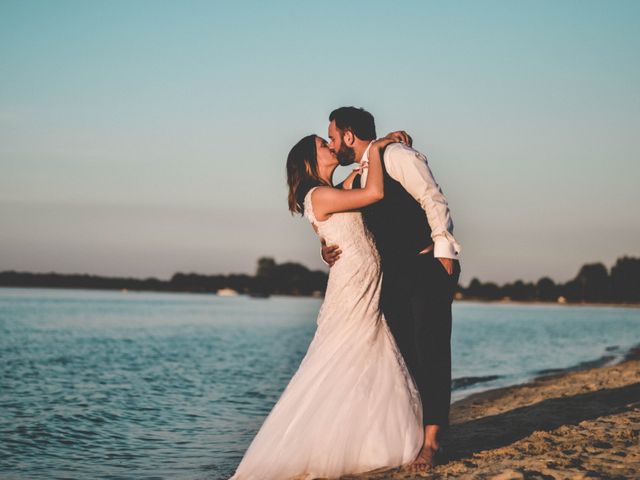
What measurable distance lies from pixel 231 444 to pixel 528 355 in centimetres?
1730

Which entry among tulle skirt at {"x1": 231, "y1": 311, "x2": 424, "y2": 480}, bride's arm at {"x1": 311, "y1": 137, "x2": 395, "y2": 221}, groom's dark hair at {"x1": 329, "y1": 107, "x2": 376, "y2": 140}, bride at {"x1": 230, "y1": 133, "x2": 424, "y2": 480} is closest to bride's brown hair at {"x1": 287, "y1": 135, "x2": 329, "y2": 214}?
bride at {"x1": 230, "y1": 133, "x2": 424, "y2": 480}

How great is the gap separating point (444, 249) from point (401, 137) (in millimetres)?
829

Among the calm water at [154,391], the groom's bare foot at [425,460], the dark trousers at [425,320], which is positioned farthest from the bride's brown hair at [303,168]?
the calm water at [154,391]

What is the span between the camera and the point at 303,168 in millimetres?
5191

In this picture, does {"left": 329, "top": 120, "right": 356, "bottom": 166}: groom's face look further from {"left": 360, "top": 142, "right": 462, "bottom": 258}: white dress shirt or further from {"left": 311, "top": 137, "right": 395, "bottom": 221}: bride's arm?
{"left": 360, "top": 142, "right": 462, "bottom": 258}: white dress shirt

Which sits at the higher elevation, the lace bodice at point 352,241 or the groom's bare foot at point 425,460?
the lace bodice at point 352,241

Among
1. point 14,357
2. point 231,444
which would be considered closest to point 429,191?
point 231,444

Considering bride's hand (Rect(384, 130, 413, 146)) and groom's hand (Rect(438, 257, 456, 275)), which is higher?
bride's hand (Rect(384, 130, 413, 146))

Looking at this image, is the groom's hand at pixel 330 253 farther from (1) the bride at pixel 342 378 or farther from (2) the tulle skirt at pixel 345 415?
(2) the tulle skirt at pixel 345 415

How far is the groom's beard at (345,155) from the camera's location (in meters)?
5.06

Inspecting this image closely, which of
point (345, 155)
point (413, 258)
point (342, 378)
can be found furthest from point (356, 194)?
point (342, 378)

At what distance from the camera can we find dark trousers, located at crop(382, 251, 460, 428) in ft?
16.5

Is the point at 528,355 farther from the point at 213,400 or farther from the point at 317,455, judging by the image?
the point at 317,455

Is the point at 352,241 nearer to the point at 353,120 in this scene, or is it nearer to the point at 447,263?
the point at 447,263
